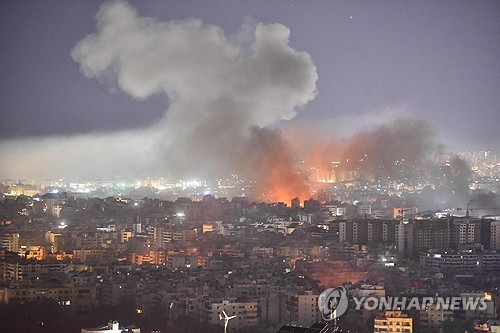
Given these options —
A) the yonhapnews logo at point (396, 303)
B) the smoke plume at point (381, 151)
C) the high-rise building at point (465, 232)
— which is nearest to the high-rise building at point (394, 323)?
the yonhapnews logo at point (396, 303)

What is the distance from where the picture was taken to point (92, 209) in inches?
357

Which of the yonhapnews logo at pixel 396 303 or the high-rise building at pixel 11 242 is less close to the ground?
the high-rise building at pixel 11 242

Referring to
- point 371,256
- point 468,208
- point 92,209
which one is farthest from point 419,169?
point 92,209

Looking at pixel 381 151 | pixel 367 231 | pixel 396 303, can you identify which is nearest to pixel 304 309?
pixel 396 303

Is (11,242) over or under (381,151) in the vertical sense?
under

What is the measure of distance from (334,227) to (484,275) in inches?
69.0

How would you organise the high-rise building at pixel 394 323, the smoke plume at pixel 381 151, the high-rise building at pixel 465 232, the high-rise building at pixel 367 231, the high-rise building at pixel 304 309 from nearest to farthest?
the high-rise building at pixel 394 323
the high-rise building at pixel 304 309
the high-rise building at pixel 465 232
the high-rise building at pixel 367 231
the smoke plume at pixel 381 151

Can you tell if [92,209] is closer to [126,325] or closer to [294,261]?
[294,261]

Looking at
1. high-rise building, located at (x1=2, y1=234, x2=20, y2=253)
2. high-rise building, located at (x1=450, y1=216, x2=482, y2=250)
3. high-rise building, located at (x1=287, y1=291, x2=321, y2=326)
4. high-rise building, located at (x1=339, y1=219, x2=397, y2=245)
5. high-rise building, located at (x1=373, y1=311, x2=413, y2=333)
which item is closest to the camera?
high-rise building, located at (x1=373, y1=311, x2=413, y2=333)

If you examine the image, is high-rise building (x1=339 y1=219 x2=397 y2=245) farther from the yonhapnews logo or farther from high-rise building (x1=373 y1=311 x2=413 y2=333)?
high-rise building (x1=373 y1=311 x2=413 y2=333)

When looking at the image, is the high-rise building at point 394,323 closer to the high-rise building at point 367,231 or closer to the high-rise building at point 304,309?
the high-rise building at point 304,309

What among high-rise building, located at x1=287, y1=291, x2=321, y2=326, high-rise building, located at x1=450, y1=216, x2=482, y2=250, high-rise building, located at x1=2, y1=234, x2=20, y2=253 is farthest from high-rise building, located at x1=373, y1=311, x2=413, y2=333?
high-rise building, located at x1=2, y1=234, x2=20, y2=253

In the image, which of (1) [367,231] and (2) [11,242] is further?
(1) [367,231]

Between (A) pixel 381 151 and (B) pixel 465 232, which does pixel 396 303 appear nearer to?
(B) pixel 465 232
